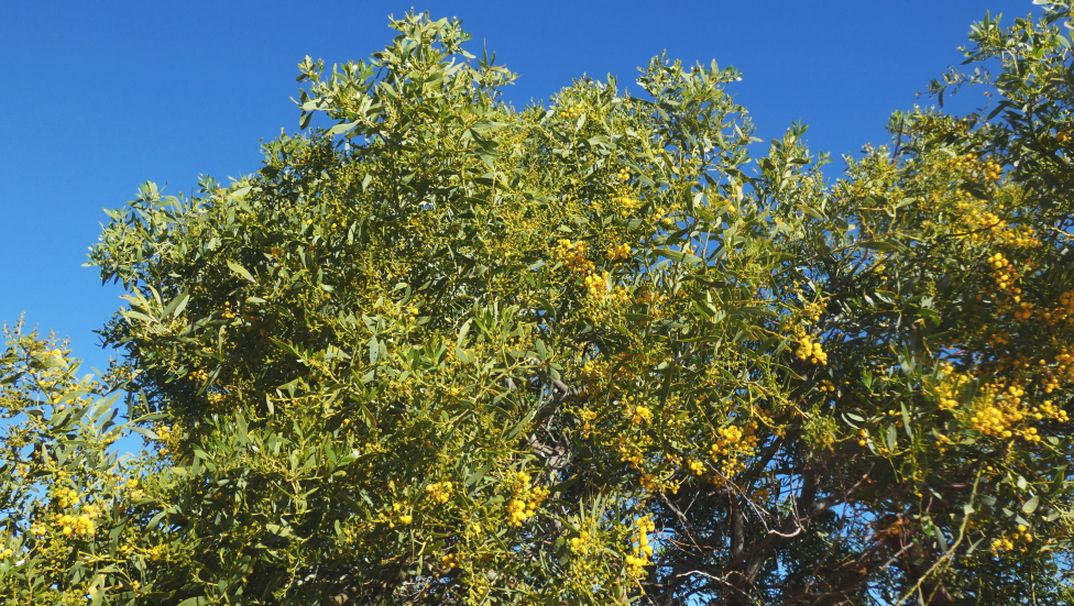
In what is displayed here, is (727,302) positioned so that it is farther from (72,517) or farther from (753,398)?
(72,517)

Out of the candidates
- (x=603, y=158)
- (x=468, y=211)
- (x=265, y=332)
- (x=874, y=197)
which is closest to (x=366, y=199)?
(x=468, y=211)

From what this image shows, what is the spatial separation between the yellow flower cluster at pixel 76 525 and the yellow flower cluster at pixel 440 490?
5.05ft

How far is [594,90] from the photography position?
20.6ft

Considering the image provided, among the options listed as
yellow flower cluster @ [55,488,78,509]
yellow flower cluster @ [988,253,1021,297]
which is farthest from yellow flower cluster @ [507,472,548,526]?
yellow flower cluster @ [988,253,1021,297]

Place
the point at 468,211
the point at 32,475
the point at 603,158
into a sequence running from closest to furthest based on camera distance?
the point at 32,475
the point at 468,211
the point at 603,158

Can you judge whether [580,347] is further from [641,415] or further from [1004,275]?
[1004,275]

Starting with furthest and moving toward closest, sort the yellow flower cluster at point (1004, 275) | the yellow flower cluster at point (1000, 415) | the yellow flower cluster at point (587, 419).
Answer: the yellow flower cluster at point (1004, 275)
the yellow flower cluster at point (587, 419)
the yellow flower cluster at point (1000, 415)

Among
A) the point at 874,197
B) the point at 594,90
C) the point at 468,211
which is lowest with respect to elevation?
the point at 468,211

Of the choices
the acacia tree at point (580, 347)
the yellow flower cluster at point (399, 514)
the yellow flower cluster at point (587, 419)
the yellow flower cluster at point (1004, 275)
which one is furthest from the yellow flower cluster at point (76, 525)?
the yellow flower cluster at point (1004, 275)

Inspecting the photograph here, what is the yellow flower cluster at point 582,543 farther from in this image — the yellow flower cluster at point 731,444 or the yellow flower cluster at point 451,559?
the yellow flower cluster at point 731,444

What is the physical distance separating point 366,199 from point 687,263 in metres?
1.83

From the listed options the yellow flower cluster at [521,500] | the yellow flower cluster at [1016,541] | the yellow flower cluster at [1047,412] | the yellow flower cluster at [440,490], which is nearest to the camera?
the yellow flower cluster at [440,490]

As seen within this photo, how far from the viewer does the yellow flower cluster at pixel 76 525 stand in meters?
3.73

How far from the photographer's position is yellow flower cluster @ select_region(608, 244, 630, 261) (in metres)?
4.67
